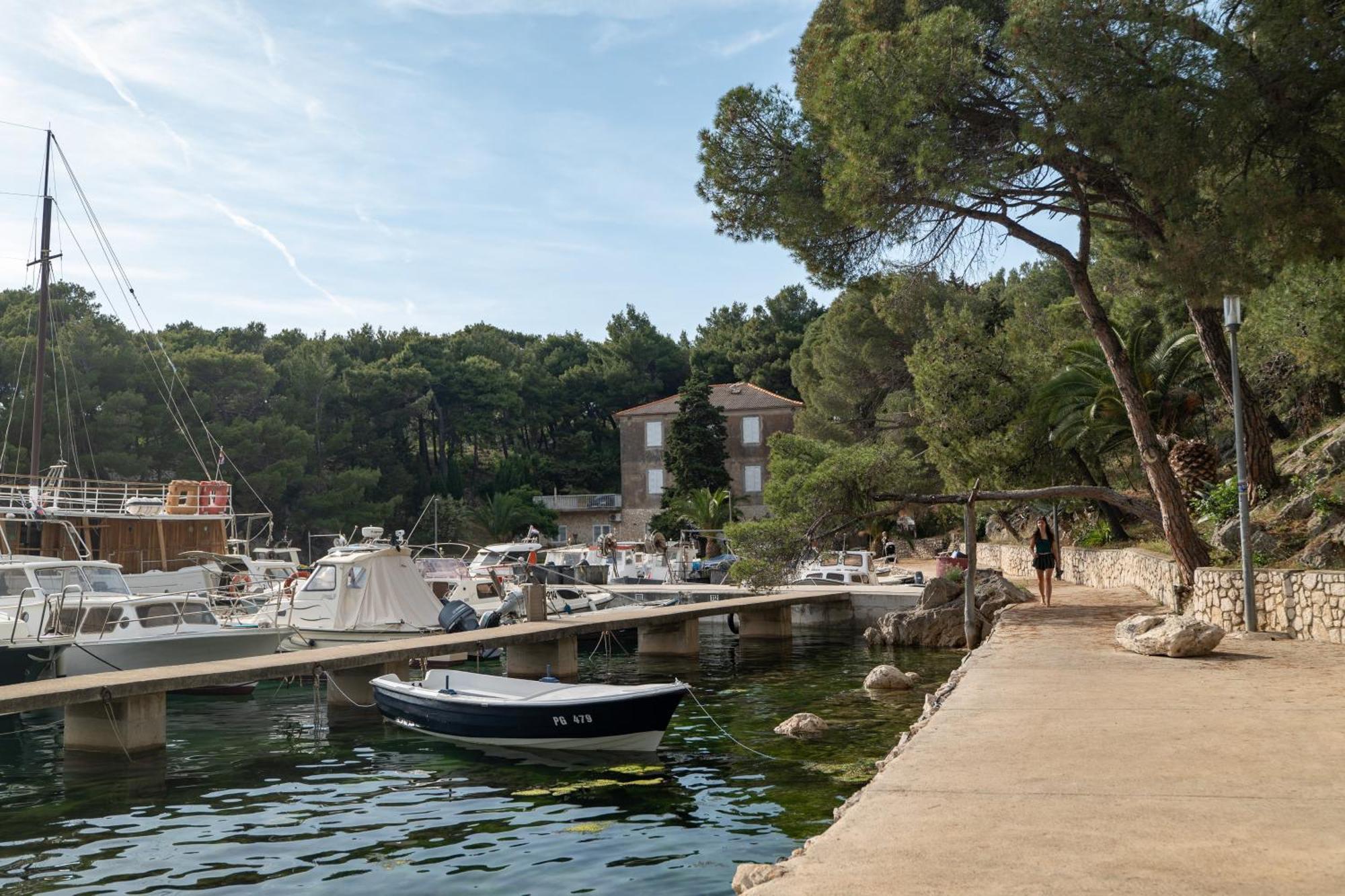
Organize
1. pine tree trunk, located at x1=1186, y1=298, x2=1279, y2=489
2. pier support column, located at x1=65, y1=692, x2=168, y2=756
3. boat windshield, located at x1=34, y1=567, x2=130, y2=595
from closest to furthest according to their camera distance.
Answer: pier support column, located at x1=65, y1=692, x2=168, y2=756 < pine tree trunk, located at x1=1186, y1=298, x2=1279, y2=489 < boat windshield, located at x1=34, y1=567, x2=130, y2=595

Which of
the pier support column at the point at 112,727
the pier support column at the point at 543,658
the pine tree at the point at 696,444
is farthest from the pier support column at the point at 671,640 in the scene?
the pine tree at the point at 696,444

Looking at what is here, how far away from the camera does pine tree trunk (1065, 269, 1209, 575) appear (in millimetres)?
17953

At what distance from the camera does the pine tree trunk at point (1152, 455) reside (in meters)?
18.0

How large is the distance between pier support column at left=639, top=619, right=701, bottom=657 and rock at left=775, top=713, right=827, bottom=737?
1060 centimetres

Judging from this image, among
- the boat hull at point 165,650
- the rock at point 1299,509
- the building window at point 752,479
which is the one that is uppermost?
the building window at point 752,479

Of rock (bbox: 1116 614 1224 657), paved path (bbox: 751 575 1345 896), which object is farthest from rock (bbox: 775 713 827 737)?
rock (bbox: 1116 614 1224 657)

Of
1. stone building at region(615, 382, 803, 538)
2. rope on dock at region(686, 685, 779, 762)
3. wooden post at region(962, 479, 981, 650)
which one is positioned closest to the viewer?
rope on dock at region(686, 685, 779, 762)

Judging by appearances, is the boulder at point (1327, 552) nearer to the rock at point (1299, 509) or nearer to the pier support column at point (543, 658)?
the rock at point (1299, 509)

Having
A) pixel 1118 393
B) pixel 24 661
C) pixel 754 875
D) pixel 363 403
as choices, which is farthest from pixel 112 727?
pixel 363 403

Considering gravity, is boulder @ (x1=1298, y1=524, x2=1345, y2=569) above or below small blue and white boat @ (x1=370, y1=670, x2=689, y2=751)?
above

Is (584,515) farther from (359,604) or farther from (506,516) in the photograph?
(359,604)

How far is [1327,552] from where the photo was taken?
578 inches

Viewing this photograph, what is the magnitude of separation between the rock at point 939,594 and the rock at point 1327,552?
41.6ft

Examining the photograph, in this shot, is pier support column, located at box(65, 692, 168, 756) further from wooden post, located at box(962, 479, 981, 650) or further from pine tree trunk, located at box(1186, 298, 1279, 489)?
pine tree trunk, located at box(1186, 298, 1279, 489)
